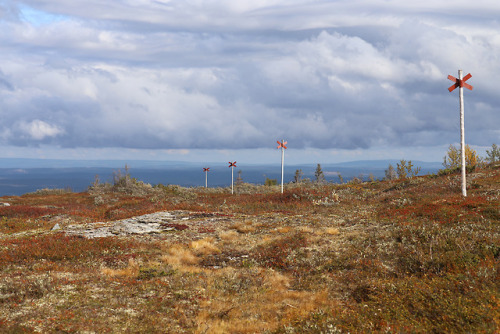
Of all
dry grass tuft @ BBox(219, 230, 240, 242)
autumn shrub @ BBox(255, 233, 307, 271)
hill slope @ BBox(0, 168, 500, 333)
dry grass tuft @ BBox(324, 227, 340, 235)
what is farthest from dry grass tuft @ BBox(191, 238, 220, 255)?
dry grass tuft @ BBox(324, 227, 340, 235)

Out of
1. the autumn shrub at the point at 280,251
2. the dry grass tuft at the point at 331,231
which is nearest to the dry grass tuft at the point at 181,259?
the autumn shrub at the point at 280,251

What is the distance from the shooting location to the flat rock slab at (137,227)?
76.4ft

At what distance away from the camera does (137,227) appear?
25000 mm

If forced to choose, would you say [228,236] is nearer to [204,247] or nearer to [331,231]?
[204,247]

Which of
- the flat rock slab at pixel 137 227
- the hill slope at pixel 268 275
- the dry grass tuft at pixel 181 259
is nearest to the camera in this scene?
the hill slope at pixel 268 275

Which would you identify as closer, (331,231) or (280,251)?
(280,251)

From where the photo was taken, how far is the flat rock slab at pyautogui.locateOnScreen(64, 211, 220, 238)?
2330 centimetres

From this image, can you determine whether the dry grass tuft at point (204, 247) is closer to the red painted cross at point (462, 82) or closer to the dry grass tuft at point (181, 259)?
the dry grass tuft at point (181, 259)

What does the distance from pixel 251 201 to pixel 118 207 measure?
16242 millimetres

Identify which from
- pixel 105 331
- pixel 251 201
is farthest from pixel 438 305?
pixel 251 201

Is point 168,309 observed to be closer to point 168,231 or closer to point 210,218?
Result: point 168,231

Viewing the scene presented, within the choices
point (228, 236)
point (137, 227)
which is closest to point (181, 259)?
point (228, 236)

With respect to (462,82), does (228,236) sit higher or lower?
lower

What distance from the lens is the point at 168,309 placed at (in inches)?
449
